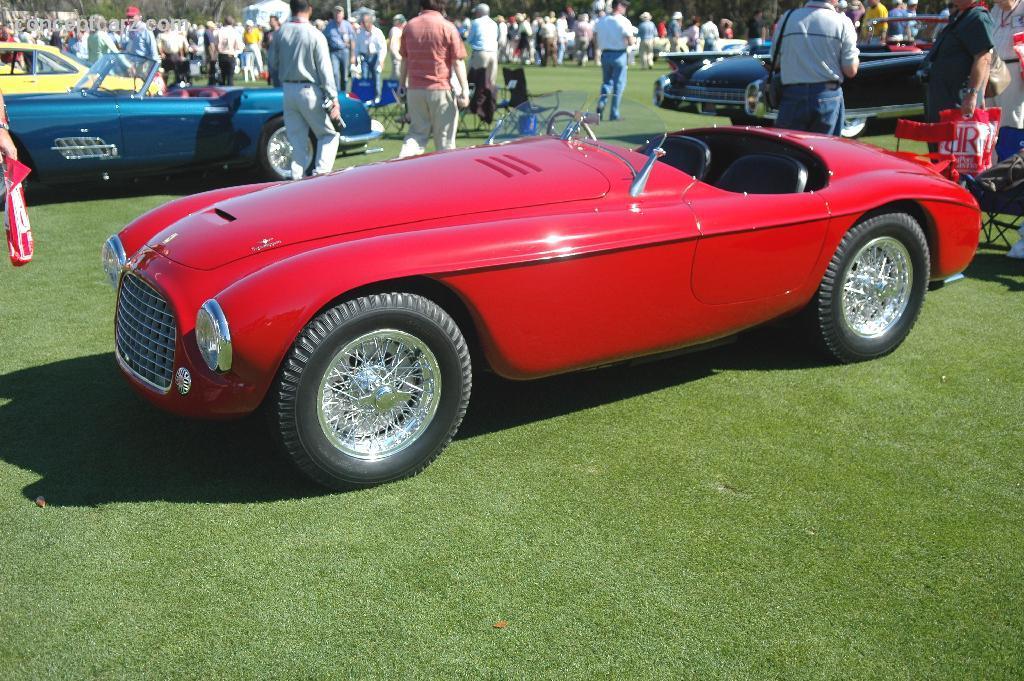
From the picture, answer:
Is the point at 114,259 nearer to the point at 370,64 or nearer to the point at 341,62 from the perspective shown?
the point at 341,62

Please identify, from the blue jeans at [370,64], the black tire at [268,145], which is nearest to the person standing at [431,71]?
the black tire at [268,145]

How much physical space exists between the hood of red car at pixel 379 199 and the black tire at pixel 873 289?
1266mm

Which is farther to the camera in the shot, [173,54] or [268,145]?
[173,54]

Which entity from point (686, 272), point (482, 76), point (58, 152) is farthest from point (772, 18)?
point (686, 272)

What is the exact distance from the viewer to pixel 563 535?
10.8ft

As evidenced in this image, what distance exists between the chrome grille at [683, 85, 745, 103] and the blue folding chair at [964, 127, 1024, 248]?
5.19 m

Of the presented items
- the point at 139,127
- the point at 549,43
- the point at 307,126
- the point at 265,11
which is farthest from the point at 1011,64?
the point at 265,11

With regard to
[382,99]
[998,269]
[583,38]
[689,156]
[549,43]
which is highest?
[583,38]

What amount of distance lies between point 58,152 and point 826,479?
7.54 metres

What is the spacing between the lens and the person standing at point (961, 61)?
22.7ft

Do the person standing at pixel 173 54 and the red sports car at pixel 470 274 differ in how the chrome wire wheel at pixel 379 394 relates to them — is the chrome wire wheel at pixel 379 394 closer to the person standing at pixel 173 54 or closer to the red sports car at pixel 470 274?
the red sports car at pixel 470 274

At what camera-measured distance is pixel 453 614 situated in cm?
287

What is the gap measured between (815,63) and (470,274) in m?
4.41

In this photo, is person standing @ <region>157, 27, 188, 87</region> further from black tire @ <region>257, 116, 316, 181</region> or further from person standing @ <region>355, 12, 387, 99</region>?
black tire @ <region>257, 116, 316, 181</region>
